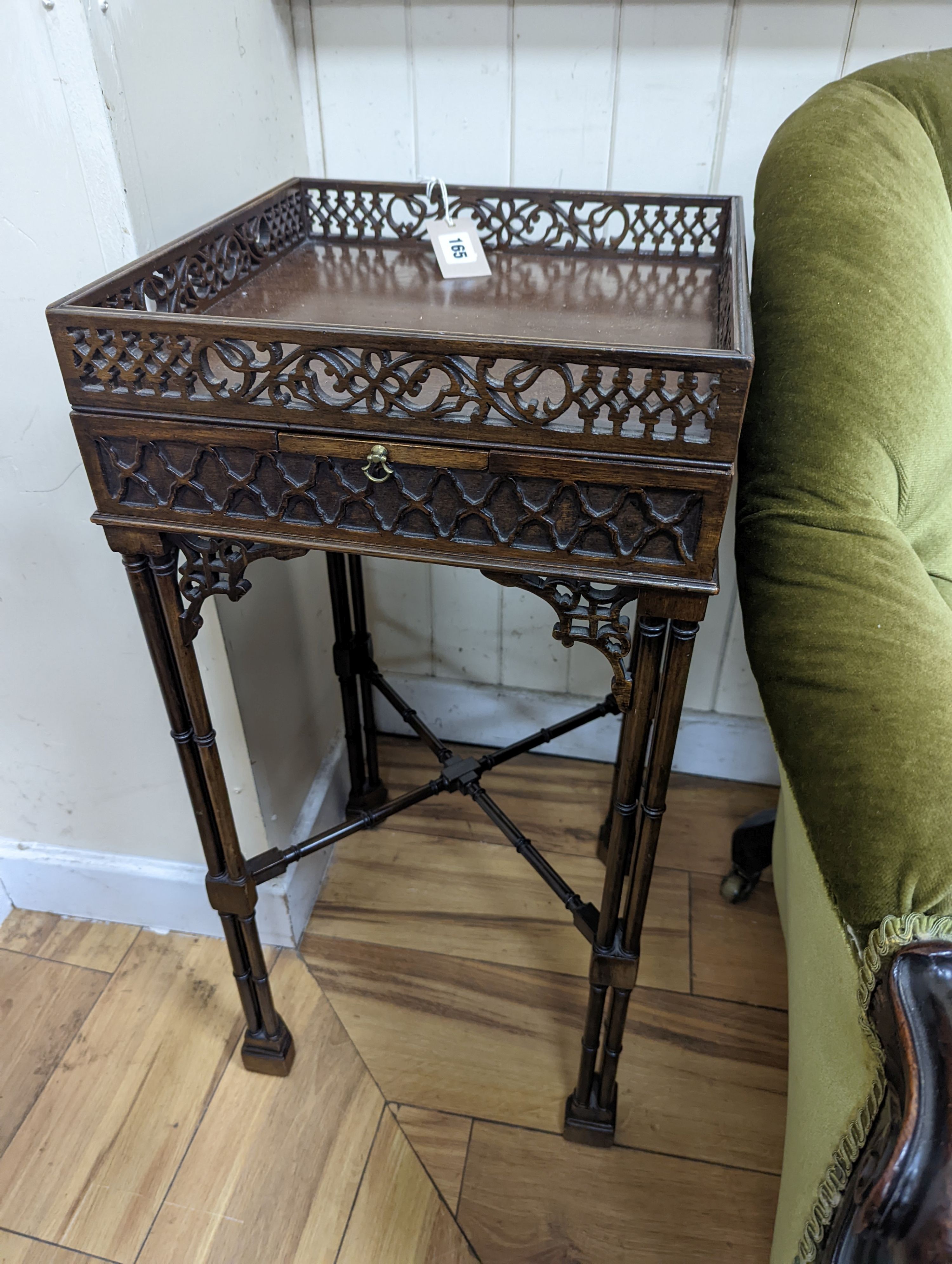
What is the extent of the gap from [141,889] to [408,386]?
86cm

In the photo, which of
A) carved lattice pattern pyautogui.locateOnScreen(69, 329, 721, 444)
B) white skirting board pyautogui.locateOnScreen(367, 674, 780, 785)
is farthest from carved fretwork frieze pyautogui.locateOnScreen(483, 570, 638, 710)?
white skirting board pyautogui.locateOnScreen(367, 674, 780, 785)

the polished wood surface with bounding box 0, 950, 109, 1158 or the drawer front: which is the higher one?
the drawer front

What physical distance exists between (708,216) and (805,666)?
1.72 feet

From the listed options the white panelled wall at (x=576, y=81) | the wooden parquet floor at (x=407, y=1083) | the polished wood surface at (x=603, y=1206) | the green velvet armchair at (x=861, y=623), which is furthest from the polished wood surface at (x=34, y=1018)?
the white panelled wall at (x=576, y=81)

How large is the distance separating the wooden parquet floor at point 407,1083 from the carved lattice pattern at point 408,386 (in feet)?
2.54

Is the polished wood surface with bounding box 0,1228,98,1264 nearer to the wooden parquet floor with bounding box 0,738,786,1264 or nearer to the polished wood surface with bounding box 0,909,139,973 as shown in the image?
the wooden parquet floor with bounding box 0,738,786,1264

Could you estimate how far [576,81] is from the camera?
945mm

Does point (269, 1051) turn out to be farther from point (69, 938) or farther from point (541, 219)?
point (541, 219)

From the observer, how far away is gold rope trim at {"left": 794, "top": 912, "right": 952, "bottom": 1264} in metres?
0.45

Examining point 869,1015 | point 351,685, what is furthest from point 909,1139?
point 351,685

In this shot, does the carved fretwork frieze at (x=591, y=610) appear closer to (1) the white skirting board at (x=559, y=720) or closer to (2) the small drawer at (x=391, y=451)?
(2) the small drawer at (x=391, y=451)

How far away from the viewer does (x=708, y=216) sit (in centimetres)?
87

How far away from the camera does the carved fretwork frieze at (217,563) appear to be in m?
0.64

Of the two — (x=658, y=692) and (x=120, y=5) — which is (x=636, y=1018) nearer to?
(x=658, y=692)
